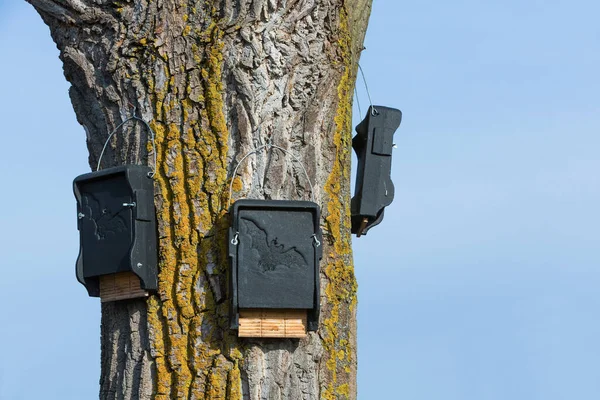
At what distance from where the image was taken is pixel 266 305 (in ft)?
8.19

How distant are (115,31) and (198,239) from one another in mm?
592

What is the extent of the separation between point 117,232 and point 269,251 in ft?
1.25

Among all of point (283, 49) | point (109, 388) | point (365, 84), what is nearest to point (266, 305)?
point (109, 388)

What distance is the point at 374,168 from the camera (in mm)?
3195

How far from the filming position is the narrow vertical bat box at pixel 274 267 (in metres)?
2.50

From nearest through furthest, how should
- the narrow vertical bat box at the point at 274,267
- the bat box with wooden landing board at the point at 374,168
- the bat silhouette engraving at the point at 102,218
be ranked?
the narrow vertical bat box at the point at 274,267
the bat silhouette engraving at the point at 102,218
the bat box with wooden landing board at the point at 374,168

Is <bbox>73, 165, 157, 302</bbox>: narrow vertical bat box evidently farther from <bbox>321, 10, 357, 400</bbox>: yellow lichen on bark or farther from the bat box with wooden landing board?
the bat box with wooden landing board

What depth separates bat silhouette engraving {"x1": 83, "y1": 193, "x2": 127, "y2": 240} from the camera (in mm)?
2613

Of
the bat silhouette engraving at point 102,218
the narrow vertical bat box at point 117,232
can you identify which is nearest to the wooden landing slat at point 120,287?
the narrow vertical bat box at point 117,232

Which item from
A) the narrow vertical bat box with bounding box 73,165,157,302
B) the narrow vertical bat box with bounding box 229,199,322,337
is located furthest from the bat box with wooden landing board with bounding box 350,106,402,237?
the narrow vertical bat box with bounding box 73,165,157,302

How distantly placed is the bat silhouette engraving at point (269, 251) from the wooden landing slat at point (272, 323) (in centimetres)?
11

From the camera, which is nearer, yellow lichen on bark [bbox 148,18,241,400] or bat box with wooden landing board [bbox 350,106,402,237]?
yellow lichen on bark [bbox 148,18,241,400]

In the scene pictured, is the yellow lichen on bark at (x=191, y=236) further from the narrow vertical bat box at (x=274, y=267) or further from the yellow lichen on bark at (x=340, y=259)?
the yellow lichen on bark at (x=340, y=259)

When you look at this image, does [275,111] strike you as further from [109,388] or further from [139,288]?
[109,388]
